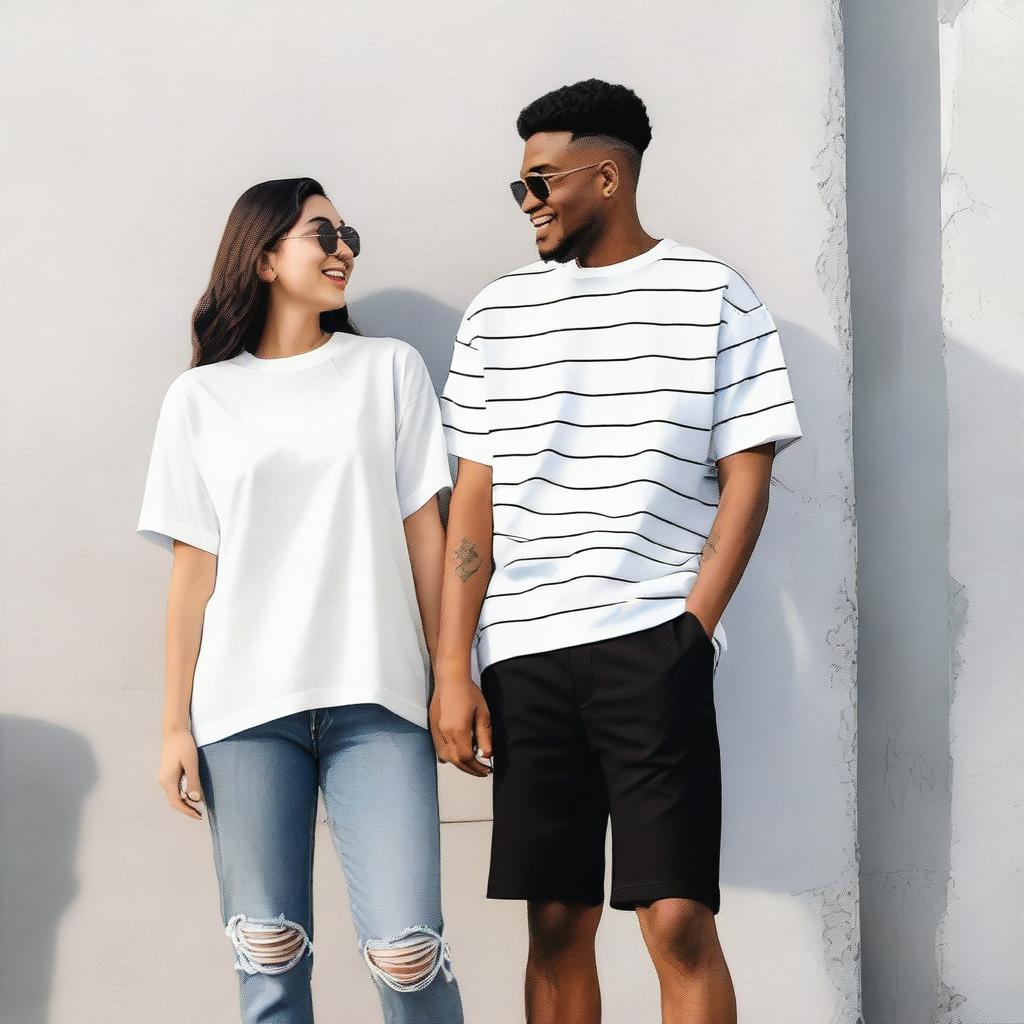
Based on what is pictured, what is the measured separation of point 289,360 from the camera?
9.01ft

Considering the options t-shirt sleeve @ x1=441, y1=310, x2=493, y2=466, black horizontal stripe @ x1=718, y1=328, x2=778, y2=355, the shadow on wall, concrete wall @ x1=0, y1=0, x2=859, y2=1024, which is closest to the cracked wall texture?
concrete wall @ x1=0, y1=0, x2=859, y2=1024

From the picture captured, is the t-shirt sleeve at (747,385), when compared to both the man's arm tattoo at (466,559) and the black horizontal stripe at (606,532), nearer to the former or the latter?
the black horizontal stripe at (606,532)

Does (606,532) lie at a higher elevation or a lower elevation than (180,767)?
higher

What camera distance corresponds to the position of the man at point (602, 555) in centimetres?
229

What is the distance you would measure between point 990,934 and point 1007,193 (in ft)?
6.54

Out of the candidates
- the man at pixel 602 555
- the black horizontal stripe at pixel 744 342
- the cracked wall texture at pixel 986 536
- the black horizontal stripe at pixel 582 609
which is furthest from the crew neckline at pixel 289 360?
the cracked wall texture at pixel 986 536

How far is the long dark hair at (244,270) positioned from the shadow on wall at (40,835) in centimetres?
112

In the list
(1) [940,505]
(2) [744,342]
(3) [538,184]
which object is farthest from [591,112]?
(1) [940,505]

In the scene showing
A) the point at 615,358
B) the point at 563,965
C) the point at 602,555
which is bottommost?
the point at 563,965

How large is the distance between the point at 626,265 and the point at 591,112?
0.33 m

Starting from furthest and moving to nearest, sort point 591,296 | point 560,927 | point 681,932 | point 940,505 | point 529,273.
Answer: point 940,505, point 529,273, point 591,296, point 560,927, point 681,932

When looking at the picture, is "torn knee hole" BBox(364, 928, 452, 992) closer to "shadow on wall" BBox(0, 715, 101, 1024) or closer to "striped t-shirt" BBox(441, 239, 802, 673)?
"striped t-shirt" BBox(441, 239, 802, 673)

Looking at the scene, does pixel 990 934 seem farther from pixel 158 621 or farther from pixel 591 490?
pixel 158 621

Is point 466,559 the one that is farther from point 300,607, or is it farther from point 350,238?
point 350,238
